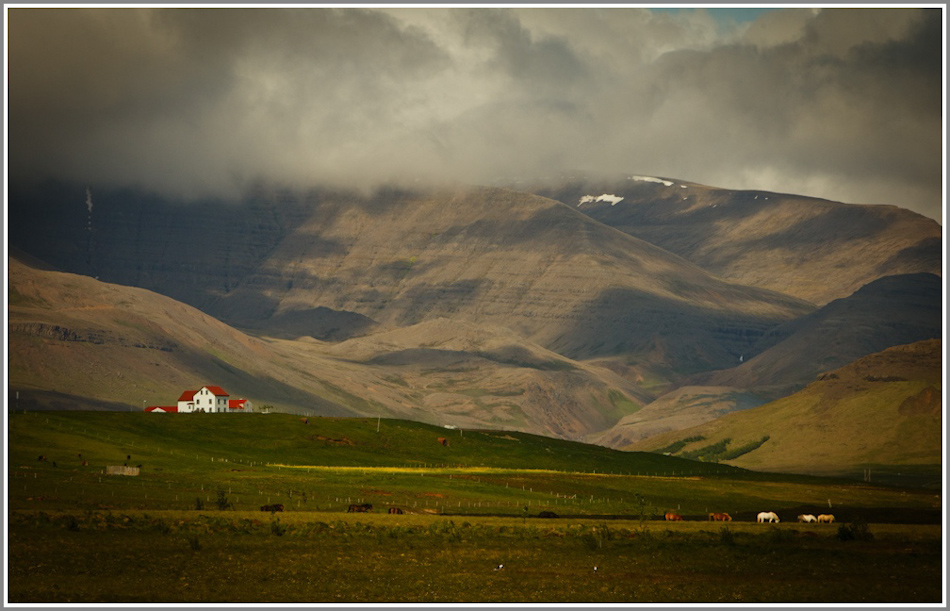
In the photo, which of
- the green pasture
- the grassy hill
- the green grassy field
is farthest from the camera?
the grassy hill

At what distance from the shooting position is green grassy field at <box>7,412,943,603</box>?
58344mm

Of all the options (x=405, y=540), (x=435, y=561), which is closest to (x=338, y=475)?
(x=405, y=540)

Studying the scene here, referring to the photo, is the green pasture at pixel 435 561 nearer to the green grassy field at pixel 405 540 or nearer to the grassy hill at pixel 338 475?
the green grassy field at pixel 405 540

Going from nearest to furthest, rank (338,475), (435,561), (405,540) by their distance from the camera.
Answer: (435,561) < (405,540) < (338,475)

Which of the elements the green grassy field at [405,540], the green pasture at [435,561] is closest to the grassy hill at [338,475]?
the green grassy field at [405,540]

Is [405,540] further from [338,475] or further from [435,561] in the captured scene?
[338,475]

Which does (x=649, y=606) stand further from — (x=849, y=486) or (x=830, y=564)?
(x=849, y=486)

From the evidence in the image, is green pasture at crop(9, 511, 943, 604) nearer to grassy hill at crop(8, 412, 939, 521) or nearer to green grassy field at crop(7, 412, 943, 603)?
green grassy field at crop(7, 412, 943, 603)

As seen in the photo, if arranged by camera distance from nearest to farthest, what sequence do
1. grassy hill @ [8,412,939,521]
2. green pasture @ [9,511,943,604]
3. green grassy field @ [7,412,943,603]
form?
green pasture @ [9,511,943,604]
green grassy field @ [7,412,943,603]
grassy hill @ [8,412,939,521]

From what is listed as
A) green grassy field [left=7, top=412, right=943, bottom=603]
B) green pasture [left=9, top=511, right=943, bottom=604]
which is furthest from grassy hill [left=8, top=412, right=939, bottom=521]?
green pasture [left=9, top=511, right=943, bottom=604]

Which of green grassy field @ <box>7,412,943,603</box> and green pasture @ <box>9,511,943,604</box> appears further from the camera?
green grassy field @ <box>7,412,943,603</box>

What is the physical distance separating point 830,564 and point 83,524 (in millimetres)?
42826

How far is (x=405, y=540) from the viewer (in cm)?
7369

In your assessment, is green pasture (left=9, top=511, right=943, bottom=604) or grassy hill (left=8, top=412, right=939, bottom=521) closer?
green pasture (left=9, top=511, right=943, bottom=604)
